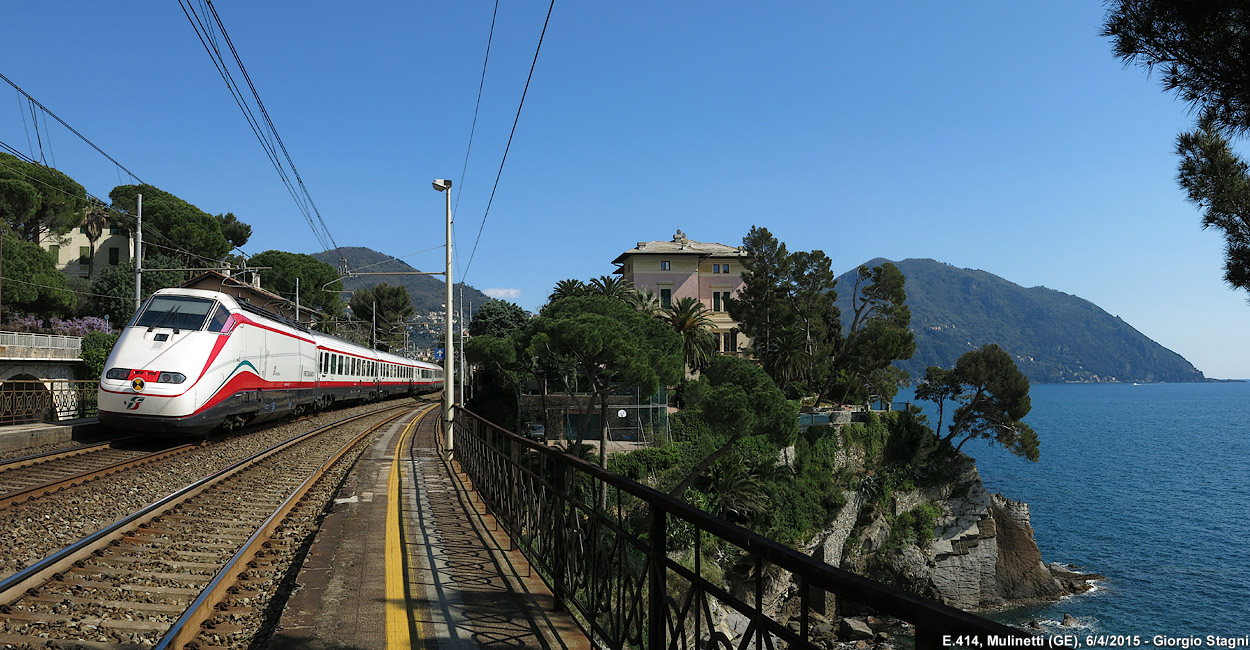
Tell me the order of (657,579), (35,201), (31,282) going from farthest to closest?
(35,201)
(31,282)
(657,579)

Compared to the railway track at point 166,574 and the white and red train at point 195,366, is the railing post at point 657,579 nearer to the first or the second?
the railway track at point 166,574

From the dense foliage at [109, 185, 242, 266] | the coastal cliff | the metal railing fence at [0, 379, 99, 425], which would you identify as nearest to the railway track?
the metal railing fence at [0, 379, 99, 425]

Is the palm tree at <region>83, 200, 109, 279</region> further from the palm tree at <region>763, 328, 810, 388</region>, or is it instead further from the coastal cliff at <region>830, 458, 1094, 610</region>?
the coastal cliff at <region>830, 458, 1094, 610</region>

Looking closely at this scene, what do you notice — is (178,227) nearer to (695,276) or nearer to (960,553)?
(695,276)

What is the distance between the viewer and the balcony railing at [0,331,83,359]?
27344mm

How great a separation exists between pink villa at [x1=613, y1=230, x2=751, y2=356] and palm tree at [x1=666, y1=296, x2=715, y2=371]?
861 cm

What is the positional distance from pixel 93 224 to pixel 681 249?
53781mm

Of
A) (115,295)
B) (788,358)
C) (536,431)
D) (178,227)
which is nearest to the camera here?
(536,431)

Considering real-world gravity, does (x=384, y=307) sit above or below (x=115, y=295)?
above

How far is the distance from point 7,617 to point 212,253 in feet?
237

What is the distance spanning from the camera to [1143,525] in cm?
4944

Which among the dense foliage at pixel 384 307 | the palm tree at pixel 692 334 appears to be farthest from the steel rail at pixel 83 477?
the dense foliage at pixel 384 307

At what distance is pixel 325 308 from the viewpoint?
78062 millimetres

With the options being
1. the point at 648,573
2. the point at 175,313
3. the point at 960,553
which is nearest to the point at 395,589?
the point at 648,573
